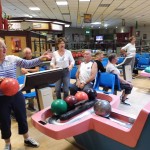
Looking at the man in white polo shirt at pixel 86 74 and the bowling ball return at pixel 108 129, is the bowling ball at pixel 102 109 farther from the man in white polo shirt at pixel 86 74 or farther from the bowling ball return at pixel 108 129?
the man in white polo shirt at pixel 86 74

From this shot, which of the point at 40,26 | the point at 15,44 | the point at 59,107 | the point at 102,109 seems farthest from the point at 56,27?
the point at 102,109

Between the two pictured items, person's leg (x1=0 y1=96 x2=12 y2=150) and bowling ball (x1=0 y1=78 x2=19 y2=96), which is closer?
bowling ball (x1=0 y1=78 x2=19 y2=96)

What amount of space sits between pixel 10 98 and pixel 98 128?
104 centimetres

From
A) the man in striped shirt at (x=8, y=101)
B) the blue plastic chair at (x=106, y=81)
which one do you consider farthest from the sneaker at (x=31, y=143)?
the blue plastic chair at (x=106, y=81)

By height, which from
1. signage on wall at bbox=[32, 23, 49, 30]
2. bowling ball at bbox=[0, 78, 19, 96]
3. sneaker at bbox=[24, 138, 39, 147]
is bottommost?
sneaker at bbox=[24, 138, 39, 147]

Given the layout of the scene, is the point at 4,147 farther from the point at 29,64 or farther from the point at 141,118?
the point at 141,118

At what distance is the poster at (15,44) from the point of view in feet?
17.2

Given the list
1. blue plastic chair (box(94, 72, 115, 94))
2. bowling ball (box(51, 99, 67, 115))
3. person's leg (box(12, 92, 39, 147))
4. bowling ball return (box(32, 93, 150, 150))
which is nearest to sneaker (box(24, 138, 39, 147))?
person's leg (box(12, 92, 39, 147))

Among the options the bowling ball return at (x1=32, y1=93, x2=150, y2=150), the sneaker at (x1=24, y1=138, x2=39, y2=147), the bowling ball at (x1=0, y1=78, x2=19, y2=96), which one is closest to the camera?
the bowling ball return at (x1=32, y1=93, x2=150, y2=150)

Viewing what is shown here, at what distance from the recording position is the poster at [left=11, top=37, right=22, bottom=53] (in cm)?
525

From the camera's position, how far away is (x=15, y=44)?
5320 mm

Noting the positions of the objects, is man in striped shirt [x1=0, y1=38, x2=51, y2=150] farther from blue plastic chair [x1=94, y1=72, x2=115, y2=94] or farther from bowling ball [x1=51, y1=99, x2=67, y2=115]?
blue plastic chair [x1=94, y1=72, x2=115, y2=94]

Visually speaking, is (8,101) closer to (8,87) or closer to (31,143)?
(8,87)

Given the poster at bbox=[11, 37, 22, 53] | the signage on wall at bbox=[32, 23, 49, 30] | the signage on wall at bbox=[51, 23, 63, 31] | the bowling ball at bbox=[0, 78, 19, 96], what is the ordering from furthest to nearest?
the signage on wall at bbox=[51, 23, 63, 31], the signage on wall at bbox=[32, 23, 49, 30], the poster at bbox=[11, 37, 22, 53], the bowling ball at bbox=[0, 78, 19, 96]
